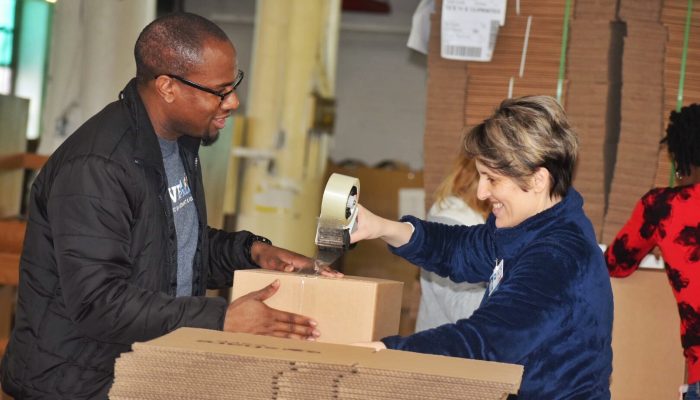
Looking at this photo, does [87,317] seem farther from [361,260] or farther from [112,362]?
[361,260]

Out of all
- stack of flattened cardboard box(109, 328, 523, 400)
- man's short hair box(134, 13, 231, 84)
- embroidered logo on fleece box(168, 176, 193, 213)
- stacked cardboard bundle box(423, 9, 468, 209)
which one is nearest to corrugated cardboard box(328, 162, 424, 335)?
stacked cardboard bundle box(423, 9, 468, 209)

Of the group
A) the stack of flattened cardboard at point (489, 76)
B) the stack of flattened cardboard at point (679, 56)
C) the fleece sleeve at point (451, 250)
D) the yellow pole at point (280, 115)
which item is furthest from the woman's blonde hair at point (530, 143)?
the yellow pole at point (280, 115)

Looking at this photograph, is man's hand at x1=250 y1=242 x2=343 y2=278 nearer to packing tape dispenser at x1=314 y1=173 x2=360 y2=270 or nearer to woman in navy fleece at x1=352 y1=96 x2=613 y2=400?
packing tape dispenser at x1=314 y1=173 x2=360 y2=270

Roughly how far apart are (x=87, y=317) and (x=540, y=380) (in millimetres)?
972

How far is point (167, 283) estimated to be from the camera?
2.16 meters

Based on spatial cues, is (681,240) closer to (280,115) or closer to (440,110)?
(440,110)

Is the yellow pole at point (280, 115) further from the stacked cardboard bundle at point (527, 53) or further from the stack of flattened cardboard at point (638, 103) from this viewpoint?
the stack of flattened cardboard at point (638, 103)

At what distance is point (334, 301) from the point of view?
79.7 inches

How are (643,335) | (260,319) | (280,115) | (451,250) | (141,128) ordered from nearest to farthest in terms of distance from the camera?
(260,319), (141,128), (451,250), (643,335), (280,115)

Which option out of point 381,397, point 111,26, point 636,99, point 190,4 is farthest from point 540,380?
point 190,4

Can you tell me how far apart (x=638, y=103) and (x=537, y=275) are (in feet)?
5.88

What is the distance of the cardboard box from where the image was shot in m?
2.00

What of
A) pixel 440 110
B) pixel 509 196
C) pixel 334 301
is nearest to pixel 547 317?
pixel 509 196

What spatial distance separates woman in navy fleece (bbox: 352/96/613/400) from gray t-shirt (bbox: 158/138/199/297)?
71 cm
